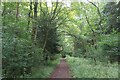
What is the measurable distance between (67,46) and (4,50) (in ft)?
152

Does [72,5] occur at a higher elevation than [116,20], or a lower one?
higher

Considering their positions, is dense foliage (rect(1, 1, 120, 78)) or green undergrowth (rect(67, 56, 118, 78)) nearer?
dense foliage (rect(1, 1, 120, 78))

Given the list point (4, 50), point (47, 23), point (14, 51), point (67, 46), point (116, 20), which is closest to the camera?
point (4, 50)

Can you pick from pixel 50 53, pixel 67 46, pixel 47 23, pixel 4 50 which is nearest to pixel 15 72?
pixel 4 50

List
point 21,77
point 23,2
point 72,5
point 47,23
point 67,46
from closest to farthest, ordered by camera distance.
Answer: point 21,77
point 23,2
point 47,23
point 72,5
point 67,46

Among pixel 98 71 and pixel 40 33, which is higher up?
pixel 40 33

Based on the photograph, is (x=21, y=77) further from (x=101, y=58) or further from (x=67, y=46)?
(x=67, y=46)

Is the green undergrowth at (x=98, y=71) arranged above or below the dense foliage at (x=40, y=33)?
below

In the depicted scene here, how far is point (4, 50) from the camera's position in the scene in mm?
8508

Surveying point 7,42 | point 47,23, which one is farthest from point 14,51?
point 47,23

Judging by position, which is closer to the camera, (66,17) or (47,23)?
(47,23)

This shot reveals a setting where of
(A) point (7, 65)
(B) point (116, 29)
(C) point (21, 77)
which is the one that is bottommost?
(C) point (21, 77)

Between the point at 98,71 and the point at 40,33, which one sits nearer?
the point at 98,71

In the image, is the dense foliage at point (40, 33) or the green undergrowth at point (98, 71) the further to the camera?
the green undergrowth at point (98, 71)
